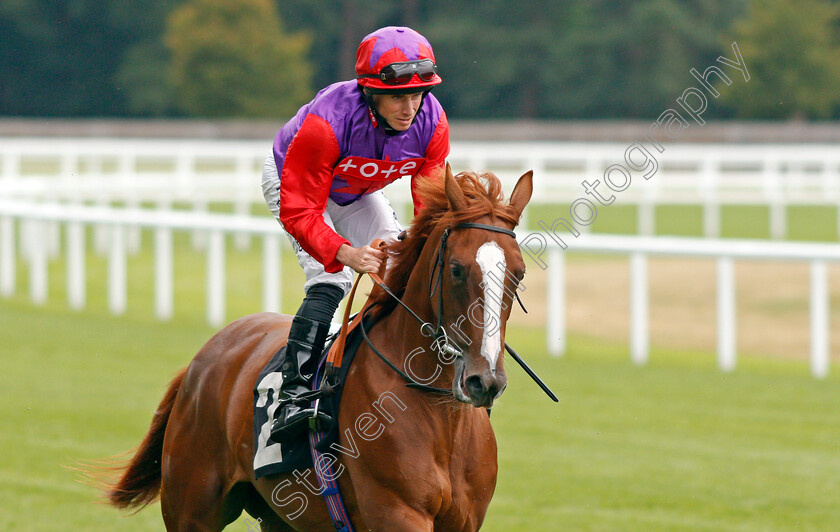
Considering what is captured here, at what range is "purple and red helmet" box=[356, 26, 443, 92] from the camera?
3527 mm

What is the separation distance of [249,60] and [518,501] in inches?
1436

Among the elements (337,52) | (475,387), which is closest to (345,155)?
(475,387)

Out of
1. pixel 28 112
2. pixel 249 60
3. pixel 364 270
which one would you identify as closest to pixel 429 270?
pixel 364 270

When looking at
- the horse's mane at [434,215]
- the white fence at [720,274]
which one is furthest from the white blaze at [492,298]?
the white fence at [720,274]

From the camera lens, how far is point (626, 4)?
4744 cm

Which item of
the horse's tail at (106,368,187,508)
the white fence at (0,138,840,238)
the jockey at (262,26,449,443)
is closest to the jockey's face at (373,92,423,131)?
the jockey at (262,26,449,443)

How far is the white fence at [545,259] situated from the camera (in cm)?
881

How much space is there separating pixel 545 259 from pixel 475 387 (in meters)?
7.65

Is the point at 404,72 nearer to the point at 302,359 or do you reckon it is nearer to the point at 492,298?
the point at 492,298

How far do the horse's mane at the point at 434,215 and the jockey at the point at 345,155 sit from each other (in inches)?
2.8

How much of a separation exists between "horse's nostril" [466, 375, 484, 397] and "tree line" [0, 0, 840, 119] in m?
38.6

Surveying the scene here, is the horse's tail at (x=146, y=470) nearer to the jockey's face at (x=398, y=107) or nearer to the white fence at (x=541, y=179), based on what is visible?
the jockey's face at (x=398, y=107)

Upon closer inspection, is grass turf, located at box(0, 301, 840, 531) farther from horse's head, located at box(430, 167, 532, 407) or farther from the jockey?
horse's head, located at box(430, 167, 532, 407)

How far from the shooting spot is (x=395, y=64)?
3.52 metres
